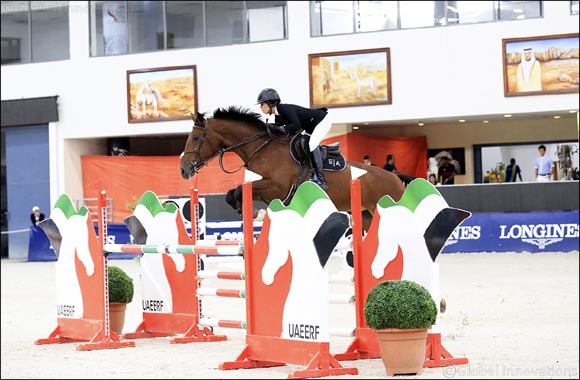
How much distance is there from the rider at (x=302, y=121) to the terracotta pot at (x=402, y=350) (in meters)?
3.27

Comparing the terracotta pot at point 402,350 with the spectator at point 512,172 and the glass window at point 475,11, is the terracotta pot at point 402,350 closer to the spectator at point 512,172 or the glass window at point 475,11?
the glass window at point 475,11

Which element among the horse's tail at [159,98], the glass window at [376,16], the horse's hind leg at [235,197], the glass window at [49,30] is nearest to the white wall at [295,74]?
the glass window at [376,16]

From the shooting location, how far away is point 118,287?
9.73m

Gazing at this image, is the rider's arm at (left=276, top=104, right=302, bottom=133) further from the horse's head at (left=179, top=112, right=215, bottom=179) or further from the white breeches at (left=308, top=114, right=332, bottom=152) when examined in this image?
the horse's head at (left=179, top=112, right=215, bottom=179)

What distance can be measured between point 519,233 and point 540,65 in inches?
205

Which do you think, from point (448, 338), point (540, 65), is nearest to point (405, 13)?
point (540, 65)

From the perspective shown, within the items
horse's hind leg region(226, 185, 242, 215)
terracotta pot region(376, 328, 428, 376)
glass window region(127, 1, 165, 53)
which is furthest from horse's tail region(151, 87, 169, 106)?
terracotta pot region(376, 328, 428, 376)

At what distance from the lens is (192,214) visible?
31.0 ft

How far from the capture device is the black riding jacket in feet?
32.8

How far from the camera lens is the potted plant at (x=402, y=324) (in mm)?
6748

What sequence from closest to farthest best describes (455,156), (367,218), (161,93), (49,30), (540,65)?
(367,218) < (540,65) < (161,93) < (455,156) < (49,30)

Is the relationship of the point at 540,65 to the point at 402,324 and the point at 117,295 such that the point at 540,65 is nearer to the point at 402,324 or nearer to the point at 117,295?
the point at 117,295

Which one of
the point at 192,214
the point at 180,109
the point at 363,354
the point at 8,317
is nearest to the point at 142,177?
the point at 180,109

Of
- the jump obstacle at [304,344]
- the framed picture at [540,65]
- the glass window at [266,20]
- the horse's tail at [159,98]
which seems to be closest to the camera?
the jump obstacle at [304,344]
